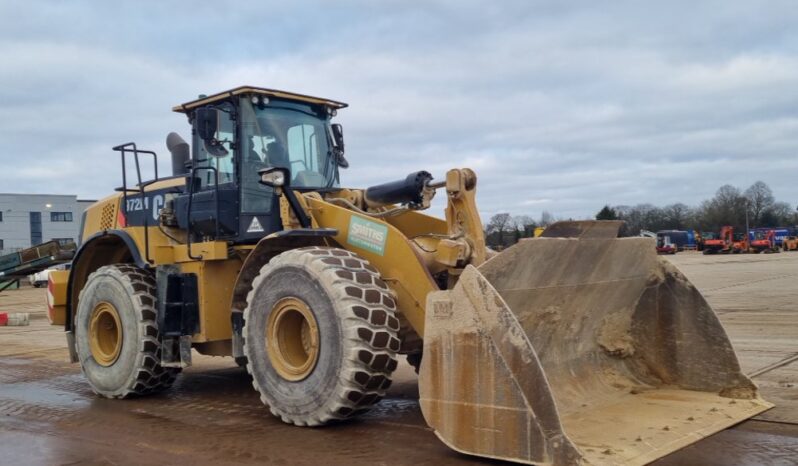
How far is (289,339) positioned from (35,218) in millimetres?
75607

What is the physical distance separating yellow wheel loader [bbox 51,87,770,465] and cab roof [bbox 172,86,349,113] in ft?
0.08

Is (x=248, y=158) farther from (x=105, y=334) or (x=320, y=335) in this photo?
(x=105, y=334)

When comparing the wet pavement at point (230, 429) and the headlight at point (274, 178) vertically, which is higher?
the headlight at point (274, 178)

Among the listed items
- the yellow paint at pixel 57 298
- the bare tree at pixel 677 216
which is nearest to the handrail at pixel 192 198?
the yellow paint at pixel 57 298

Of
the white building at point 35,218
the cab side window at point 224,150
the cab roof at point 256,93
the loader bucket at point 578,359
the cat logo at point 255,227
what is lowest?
the loader bucket at point 578,359

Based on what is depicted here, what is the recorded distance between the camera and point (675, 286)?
604 centimetres

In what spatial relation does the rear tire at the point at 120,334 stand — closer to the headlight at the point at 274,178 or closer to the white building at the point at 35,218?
the headlight at the point at 274,178

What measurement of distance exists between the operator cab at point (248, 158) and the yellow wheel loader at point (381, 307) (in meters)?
0.02

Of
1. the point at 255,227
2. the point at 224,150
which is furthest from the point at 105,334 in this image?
the point at 224,150

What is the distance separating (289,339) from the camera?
594cm

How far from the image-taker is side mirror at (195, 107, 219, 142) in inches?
255

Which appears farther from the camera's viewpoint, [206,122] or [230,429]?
[206,122]

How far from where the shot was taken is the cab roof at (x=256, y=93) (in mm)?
6970

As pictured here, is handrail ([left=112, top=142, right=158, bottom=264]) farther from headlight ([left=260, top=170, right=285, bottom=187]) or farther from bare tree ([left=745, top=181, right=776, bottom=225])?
bare tree ([left=745, top=181, right=776, bottom=225])
